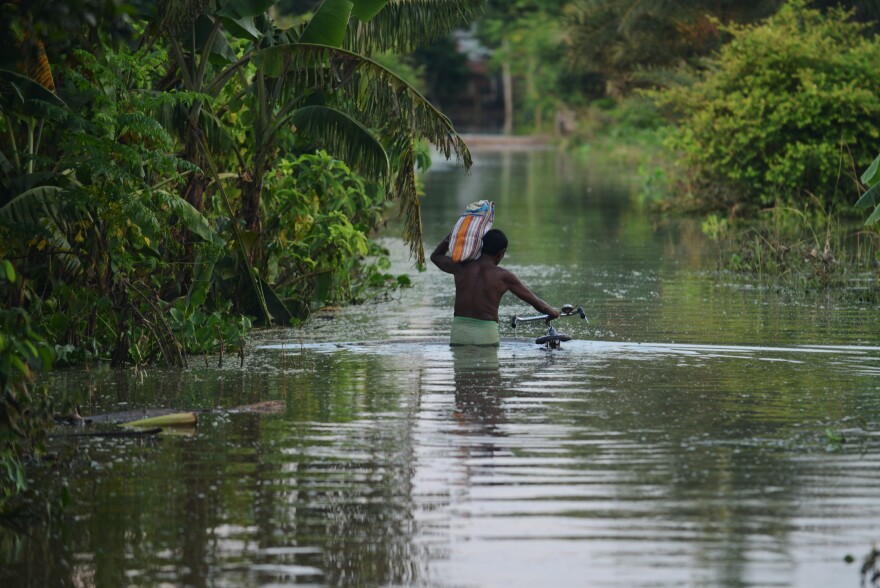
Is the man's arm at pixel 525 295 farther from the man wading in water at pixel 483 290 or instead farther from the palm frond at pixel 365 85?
the palm frond at pixel 365 85

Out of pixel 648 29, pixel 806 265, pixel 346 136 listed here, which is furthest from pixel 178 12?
pixel 648 29

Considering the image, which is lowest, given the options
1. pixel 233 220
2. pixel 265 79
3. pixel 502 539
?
pixel 502 539

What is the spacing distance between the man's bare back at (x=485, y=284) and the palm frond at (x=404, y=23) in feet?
9.55

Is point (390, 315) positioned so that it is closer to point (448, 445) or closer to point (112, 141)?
point (112, 141)

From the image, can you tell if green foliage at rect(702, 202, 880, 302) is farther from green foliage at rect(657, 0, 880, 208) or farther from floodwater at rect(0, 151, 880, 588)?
green foliage at rect(657, 0, 880, 208)

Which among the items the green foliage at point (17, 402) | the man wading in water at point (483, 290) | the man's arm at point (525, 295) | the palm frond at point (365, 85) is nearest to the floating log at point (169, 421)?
the green foliage at point (17, 402)

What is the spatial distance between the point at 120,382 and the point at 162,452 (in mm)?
2808

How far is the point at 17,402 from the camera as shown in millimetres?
8125

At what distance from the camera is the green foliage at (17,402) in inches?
298

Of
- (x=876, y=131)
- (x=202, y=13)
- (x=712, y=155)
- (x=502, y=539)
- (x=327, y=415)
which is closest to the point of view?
(x=502, y=539)

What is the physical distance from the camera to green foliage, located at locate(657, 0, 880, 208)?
28219 mm

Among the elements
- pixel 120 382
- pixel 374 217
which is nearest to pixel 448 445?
pixel 120 382

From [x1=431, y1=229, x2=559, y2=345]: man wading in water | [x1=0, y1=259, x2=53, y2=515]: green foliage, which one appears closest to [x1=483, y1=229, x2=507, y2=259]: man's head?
[x1=431, y1=229, x2=559, y2=345]: man wading in water

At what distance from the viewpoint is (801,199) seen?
29.1 meters
